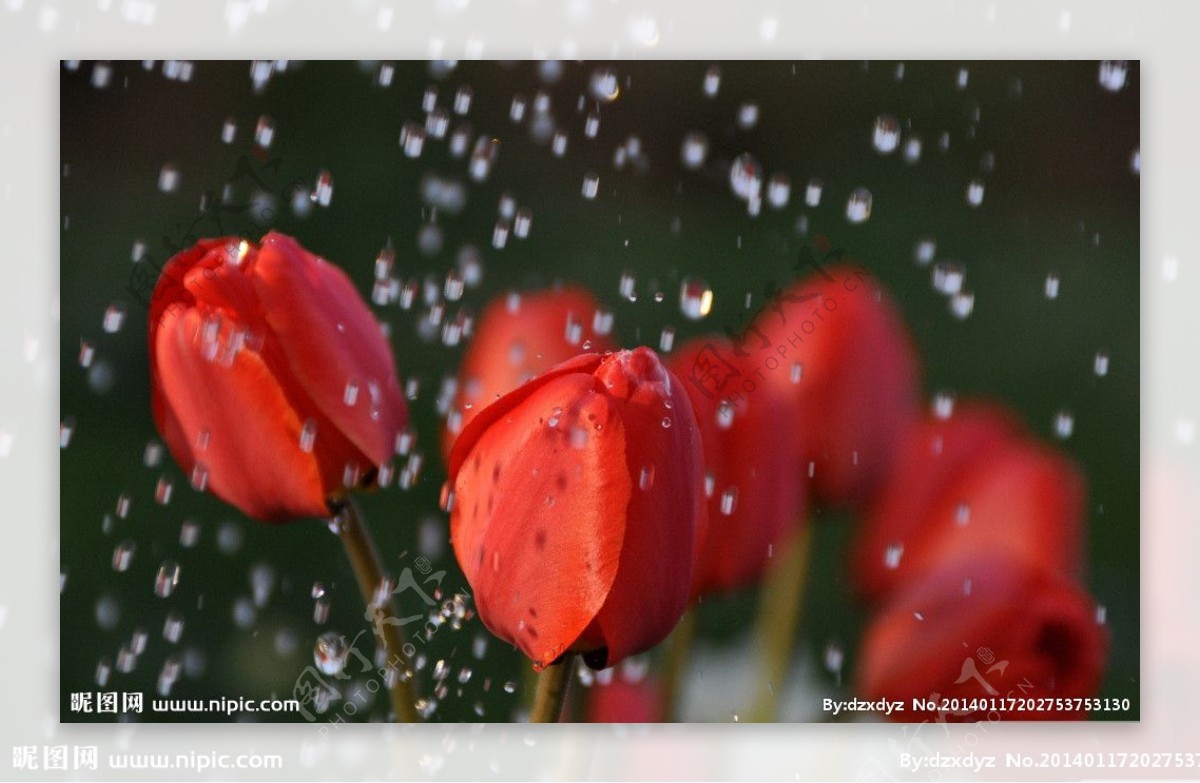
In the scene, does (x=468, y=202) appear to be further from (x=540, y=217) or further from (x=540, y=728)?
(x=540, y=728)

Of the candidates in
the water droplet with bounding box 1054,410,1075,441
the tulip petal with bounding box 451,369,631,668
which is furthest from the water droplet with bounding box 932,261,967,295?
the tulip petal with bounding box 451,369,631,668

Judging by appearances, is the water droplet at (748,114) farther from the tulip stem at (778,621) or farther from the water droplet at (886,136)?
the tulip stem at (778,621)

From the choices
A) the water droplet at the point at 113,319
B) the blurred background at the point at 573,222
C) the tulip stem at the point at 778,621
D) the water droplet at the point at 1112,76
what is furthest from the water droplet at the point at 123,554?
the water droplet at the point at 1112,76

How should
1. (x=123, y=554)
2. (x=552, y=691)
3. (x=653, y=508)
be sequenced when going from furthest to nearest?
(x=123, y=554), (x=552, y=691), (x=653, y=508)

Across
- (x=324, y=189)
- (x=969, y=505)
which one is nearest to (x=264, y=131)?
(x=324, y=189)

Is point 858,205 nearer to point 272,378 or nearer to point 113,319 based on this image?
point 272,378

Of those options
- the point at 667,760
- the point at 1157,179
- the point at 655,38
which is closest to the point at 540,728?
the point at 667,760
